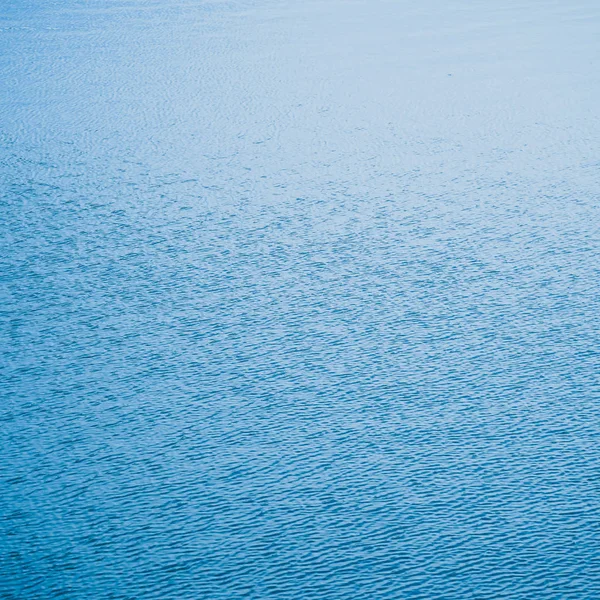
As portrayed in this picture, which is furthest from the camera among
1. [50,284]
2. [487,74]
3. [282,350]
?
[487,74]

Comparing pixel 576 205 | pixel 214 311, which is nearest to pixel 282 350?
pixel 214 311

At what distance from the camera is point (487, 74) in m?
3.13

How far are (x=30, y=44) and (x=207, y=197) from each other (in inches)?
72.4

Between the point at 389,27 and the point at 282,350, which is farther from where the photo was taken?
the point at 389,27

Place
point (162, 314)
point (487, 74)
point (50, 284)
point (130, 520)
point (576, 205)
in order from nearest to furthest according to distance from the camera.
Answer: point (130, 520)
point (162, 314)
point (50, 284)
point (576, 205)
point (487, 74)

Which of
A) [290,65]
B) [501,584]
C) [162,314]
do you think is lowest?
[501,584]

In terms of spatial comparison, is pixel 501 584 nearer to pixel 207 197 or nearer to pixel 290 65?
pixel 207 197

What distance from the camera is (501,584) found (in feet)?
3.44

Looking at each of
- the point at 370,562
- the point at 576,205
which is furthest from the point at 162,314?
the point at 576,205

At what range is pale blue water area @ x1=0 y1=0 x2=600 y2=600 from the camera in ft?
3.63

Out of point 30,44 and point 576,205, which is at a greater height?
point 30,44

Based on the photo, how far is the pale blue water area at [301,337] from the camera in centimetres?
111

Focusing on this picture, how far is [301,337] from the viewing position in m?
1.58

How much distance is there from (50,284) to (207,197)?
1.62 feet
